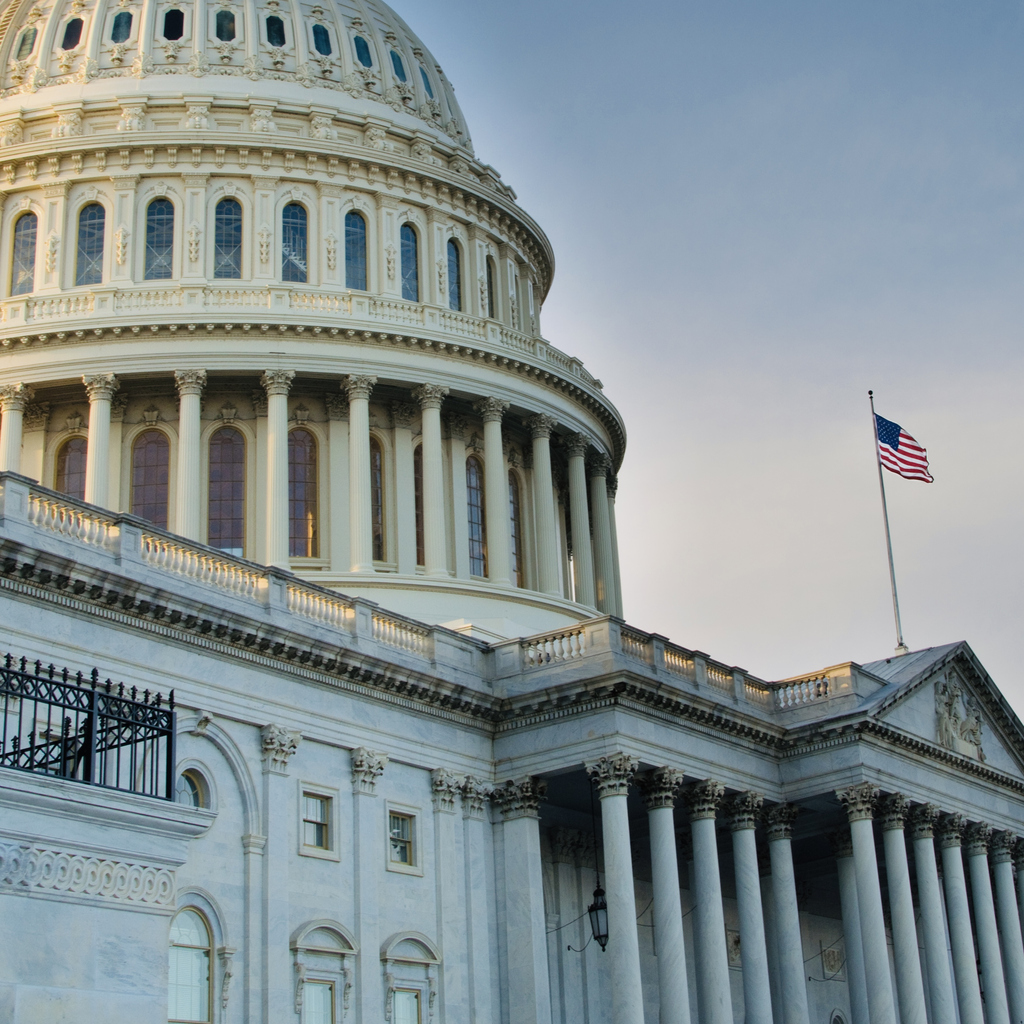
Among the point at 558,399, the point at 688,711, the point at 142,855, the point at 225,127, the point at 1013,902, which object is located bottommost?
the point at 142,855

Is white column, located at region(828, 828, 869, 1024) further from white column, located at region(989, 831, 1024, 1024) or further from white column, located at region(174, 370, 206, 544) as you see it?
white column, located at region(174, 370, 206, 544)

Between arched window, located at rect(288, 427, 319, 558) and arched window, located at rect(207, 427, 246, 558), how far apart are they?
1529 mm

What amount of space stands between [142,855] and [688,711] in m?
24.8

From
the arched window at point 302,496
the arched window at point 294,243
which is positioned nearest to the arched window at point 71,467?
the arched window at point 302,496

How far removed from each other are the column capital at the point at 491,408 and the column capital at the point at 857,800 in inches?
764

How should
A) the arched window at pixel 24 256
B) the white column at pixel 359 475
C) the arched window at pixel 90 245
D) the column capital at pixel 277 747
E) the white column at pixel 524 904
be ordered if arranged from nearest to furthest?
the column capital at pixel 277 747 < the white column at pixel 524 904 < the white column at pixel 359 475 < the arched window at pixel 90 245 < the arched window at pixel 24 256

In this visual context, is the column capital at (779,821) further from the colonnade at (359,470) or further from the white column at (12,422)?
the white column at (12,422)

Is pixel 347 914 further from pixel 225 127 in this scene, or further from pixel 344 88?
pixel 344 88

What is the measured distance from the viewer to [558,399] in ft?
201

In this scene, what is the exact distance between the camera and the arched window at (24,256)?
57625 mm

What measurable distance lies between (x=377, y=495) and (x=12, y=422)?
11.8m

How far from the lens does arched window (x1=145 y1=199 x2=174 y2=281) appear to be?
57375 mm

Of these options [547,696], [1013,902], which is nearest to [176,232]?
[547,696]

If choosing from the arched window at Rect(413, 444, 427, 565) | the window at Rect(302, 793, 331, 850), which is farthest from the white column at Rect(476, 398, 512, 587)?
the window at Rect(302, 793, 331, 850)
